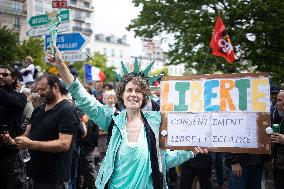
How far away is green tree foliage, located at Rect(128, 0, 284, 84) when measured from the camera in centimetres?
1579

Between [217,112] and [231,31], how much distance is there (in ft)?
45.2

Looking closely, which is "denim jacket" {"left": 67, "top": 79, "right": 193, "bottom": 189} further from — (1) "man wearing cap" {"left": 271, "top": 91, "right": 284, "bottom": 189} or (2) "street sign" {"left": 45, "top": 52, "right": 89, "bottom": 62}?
(2) "street sign" {"left": 45, "top": 52, "right": 89, "bottom": 62}

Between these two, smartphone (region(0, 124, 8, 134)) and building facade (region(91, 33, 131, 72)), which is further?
building facade (region(91, 33, 131, 72))

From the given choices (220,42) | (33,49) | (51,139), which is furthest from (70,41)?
(33,49)

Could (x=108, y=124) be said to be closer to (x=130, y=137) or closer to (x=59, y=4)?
(x=130, y=137)

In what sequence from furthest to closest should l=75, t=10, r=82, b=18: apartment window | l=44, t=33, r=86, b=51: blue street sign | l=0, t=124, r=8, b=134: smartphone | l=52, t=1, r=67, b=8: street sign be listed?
l=75, t=10, r=82, b=18: apartment window, l=52, t=1, r=67, b=8: street sign, l=44, t=33, r=86, b=51: blue street sign, l=0, t=124, r=8, b=134: smartphone

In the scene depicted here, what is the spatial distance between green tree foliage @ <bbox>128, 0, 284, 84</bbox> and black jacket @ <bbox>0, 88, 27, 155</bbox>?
11.8 metres

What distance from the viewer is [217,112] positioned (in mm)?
3234

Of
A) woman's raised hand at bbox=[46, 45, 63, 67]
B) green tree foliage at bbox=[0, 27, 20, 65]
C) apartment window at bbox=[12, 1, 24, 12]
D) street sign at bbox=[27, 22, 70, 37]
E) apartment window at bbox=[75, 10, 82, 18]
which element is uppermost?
apartment window at bbox=[75, 10, 82, 18]

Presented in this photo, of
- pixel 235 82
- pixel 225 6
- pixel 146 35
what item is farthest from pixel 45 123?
pixel 146 35

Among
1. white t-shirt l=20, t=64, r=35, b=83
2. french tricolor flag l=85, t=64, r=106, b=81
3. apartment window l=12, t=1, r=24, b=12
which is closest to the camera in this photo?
apartment window l=12, t=1, r=24, b=12

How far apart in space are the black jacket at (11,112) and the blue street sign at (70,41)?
117 inches

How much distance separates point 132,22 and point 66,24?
47.1ft

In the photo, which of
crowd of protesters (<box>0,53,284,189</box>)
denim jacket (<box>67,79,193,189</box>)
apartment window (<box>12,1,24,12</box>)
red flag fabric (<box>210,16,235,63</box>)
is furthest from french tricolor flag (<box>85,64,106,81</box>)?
denim jacket (<box>67,79,193,189</box>)
